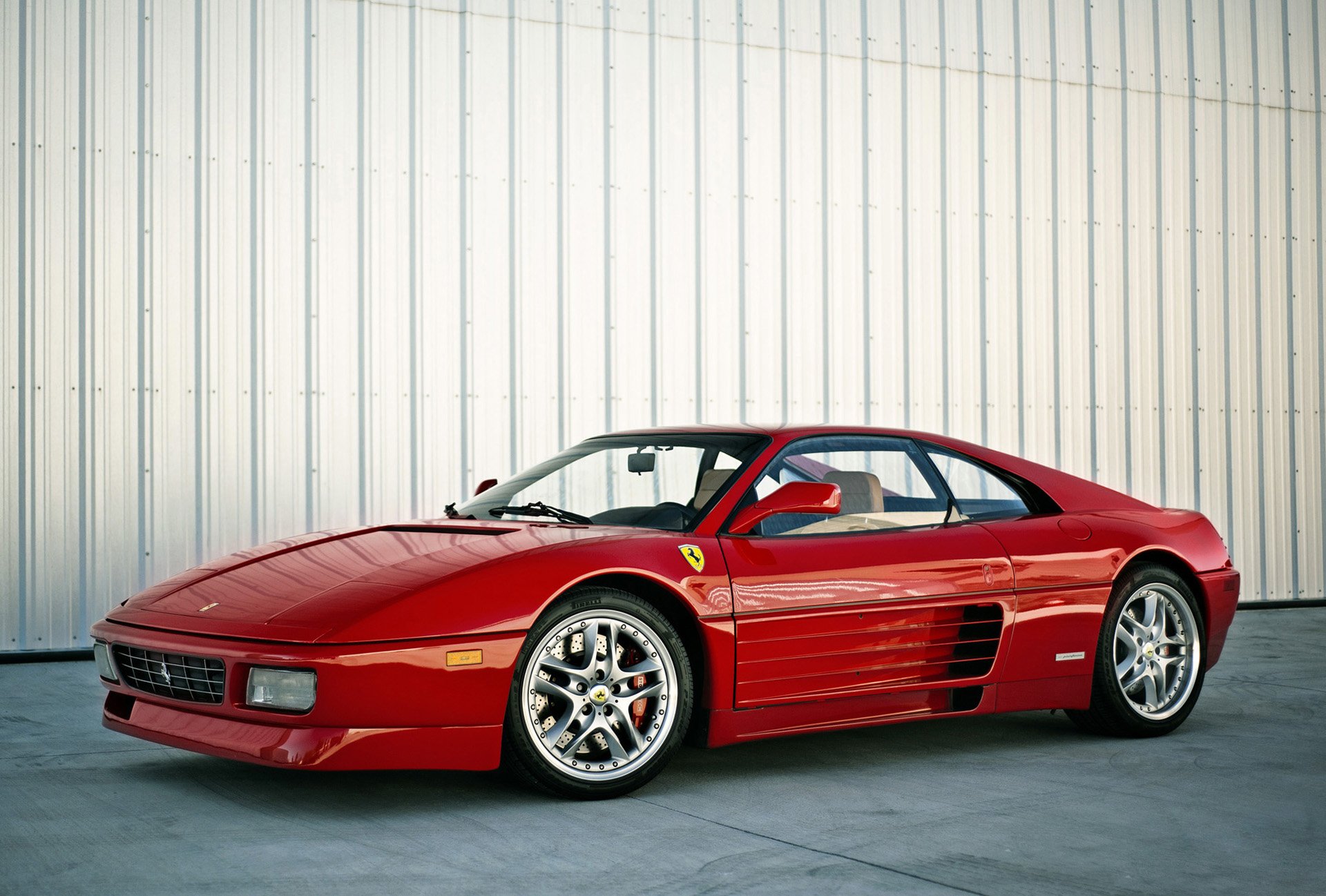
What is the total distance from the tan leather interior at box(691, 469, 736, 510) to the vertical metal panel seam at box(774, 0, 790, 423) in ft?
14.4

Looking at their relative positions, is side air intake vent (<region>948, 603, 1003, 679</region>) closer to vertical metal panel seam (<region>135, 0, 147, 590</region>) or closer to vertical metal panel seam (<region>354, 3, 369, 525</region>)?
vertical metal panel seam (<region>354, 3, 369, 525</region>)

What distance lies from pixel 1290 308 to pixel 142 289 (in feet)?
27.3

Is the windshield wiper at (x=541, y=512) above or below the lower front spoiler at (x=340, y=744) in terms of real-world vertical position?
above

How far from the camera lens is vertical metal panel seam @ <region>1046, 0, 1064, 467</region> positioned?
9.84 m

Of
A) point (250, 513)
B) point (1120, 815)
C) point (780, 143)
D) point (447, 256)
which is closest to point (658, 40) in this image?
point (780, 143)

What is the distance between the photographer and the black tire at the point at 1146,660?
5051 millimetres

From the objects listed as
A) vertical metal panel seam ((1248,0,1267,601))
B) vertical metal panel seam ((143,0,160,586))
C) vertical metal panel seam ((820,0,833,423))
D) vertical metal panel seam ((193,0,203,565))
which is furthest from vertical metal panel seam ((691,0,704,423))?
vertical metal panel seam ((1248,0,1267,601))

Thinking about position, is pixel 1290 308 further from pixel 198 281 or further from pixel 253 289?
pixel 198 281

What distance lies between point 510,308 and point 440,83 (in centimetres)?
140

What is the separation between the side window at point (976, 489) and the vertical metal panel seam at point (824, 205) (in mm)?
3894

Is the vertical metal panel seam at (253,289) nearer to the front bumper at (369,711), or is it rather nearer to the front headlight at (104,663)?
the front headlight at (104,663)

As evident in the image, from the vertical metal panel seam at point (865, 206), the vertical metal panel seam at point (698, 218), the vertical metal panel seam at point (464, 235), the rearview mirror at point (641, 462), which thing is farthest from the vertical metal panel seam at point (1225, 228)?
the rearview mirror at point (641, 462)

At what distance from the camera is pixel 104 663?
429cm

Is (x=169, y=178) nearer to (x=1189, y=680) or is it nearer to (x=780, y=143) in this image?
(x=780, y=143)
